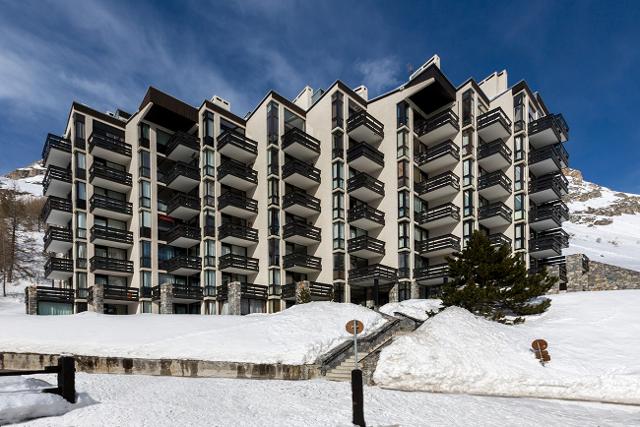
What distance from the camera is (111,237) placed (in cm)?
3525

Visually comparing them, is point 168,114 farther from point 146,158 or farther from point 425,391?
point 425,391

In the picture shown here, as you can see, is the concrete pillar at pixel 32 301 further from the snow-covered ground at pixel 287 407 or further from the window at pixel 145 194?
the snow-covered ground at pixel 287 407

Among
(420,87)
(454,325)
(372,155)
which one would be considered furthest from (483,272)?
(420,87)

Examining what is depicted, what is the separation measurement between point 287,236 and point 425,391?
2417 centimetres

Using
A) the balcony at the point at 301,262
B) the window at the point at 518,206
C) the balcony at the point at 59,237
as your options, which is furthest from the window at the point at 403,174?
the balcony at the point at 59,237

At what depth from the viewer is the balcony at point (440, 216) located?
36.8 m

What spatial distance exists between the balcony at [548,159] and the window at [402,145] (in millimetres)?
16025

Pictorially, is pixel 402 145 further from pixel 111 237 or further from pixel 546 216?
pixel 111 237

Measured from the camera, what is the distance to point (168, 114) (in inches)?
1511

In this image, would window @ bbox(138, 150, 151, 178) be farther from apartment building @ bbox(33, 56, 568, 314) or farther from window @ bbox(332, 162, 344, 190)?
window @ bbox(332, 162, 344, 190)

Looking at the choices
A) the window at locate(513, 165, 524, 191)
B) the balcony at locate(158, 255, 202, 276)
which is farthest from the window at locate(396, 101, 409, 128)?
the balcony at locate(158, 255, 202, 276)

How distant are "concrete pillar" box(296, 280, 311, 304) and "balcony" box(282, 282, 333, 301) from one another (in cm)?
66

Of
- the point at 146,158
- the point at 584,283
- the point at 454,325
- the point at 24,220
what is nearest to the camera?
the point at 454,325

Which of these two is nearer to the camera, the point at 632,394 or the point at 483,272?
the point at 632,394
